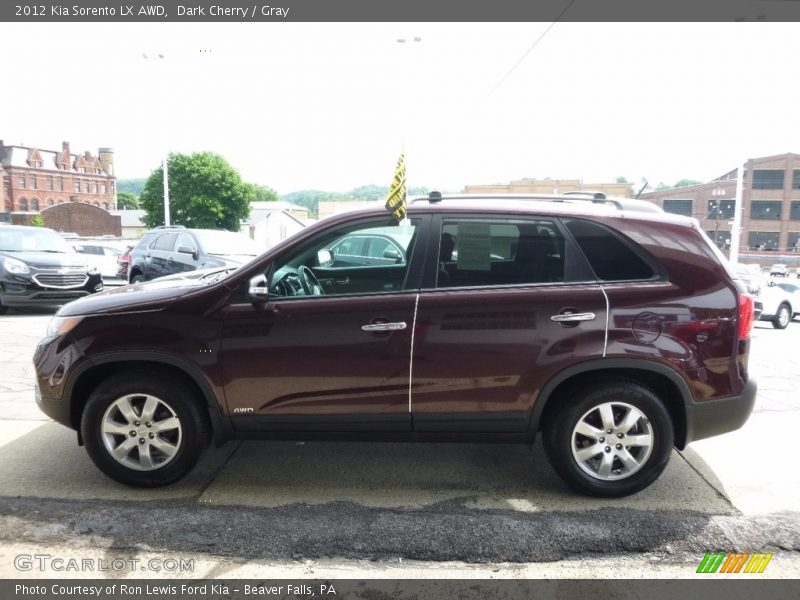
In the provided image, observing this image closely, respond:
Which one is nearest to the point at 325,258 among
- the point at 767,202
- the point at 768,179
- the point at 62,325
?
the point at 62,325

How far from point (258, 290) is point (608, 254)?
2.11m

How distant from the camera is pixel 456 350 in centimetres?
345

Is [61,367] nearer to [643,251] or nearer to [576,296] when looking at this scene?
[576,296]

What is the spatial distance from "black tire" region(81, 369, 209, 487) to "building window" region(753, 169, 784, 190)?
82.0 m

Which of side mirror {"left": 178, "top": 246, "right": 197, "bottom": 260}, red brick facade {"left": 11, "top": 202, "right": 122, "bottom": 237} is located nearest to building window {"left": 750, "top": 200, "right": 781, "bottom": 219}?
side mirror {"left": 178, "top": 246, "right": 197, "bottom": 260}

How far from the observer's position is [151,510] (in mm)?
3412

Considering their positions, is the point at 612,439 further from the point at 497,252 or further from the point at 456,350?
the point at 497,252

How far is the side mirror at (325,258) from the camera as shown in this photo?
4.31 metres

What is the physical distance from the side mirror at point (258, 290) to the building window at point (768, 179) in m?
81.7

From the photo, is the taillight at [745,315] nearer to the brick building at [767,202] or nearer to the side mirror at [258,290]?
the side mirror at [258,290]

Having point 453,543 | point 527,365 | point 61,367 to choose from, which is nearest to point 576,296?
point 527,365

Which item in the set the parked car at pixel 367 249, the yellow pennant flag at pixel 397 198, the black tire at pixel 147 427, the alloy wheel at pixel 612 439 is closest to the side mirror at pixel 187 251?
the parked car at pixel 367 249

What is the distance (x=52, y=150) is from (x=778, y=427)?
127423 mm

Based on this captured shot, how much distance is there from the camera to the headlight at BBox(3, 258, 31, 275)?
10.8 metres
